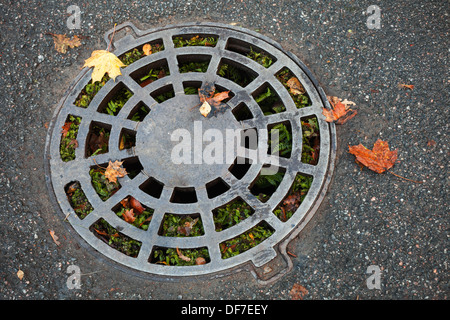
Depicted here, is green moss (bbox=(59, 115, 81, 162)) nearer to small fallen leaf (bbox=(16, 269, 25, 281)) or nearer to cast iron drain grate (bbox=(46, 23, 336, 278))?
cast iron drain grate (bbox=(46, 23, 336, 278))

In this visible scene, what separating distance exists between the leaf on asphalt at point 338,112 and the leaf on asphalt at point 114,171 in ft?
4.47

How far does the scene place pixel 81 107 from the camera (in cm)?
254

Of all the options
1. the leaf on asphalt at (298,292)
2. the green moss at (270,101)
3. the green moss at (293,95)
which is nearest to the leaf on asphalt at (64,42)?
the green moss at (270,101)

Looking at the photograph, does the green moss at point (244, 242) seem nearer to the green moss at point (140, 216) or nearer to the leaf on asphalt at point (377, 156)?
the green moss at point (140, 216)

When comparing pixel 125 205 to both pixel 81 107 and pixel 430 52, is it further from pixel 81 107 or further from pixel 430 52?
pixel 430 52

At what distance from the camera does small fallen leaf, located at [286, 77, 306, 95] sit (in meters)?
2.56

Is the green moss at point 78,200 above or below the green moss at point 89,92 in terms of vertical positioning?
below

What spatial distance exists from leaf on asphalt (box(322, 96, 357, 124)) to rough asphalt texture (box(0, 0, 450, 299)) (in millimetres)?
61

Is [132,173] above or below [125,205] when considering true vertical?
above

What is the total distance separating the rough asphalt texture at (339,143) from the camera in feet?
7.32

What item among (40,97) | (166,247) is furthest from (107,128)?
(166,247)
